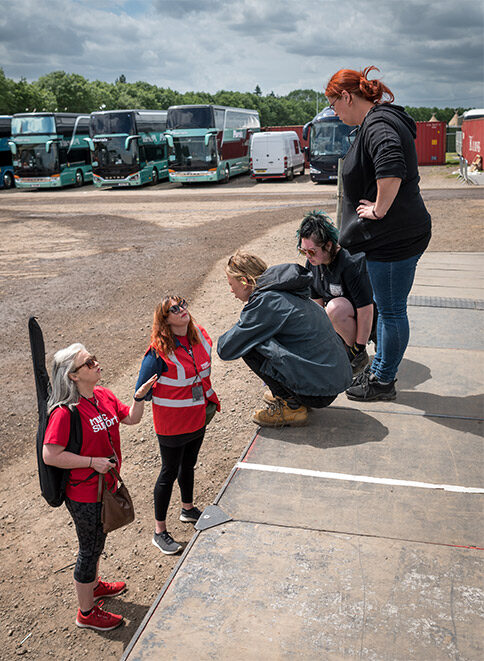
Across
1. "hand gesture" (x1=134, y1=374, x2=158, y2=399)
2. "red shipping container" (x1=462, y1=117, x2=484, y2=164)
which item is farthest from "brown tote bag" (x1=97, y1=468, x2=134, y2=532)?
"red shipping container" (x1=462, y1=117, x2=484, y2=164)

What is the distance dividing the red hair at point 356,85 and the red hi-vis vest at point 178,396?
1788mm

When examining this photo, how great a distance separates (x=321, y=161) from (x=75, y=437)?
27.3 metres

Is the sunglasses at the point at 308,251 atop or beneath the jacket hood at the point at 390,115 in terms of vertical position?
beneath

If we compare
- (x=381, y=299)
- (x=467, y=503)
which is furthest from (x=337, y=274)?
(x=467, y=503)

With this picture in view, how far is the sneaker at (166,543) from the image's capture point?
12.0 ft

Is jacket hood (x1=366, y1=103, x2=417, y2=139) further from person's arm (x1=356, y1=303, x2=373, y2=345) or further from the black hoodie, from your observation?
person's arm (x1=356, y1=303, x2=373, y2=345)

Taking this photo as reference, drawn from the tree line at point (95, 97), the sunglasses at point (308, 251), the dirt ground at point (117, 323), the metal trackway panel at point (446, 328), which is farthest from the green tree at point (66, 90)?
the sunglasses at point (308, 251)

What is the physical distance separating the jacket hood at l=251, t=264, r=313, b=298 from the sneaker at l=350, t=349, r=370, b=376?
1095 millimetres

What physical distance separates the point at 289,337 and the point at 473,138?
3068 cm

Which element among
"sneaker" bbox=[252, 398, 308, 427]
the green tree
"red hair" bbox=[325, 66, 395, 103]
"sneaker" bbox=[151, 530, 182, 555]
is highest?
the green tree

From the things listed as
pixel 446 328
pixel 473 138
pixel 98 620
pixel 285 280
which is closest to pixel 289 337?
pixel 285 280

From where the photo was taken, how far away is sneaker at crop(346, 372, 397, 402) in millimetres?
4266

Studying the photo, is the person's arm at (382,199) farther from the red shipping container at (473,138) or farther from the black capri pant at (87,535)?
the red shipping container at (473,138)

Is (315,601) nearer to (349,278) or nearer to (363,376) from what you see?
(363,376)
